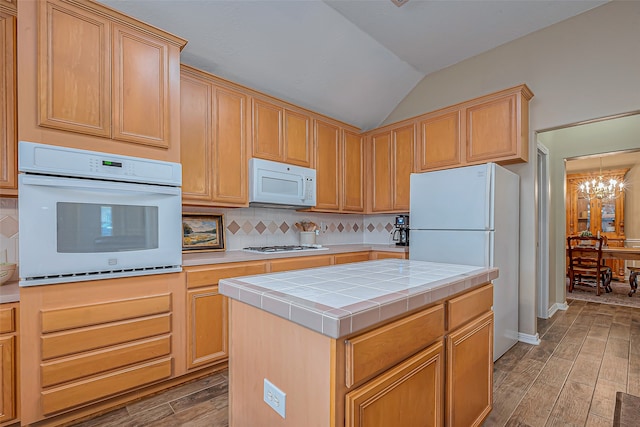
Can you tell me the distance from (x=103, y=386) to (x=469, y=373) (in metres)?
2.05

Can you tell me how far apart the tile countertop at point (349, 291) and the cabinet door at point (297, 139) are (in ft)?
6.09

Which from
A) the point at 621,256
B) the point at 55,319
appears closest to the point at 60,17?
the point at 55,319

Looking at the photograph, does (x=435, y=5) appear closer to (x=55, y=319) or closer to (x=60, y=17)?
(x=60, y=17)

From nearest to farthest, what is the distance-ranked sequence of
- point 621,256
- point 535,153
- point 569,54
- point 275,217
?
1. point 569,54
2. point 535,153
3. point 275,217
4. point 621,256

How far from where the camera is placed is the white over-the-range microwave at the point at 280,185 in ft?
9.27

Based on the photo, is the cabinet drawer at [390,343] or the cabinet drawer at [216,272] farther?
the cabinet drawer at [216,272]

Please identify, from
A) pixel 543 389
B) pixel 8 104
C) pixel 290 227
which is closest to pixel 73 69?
pixel 8 104

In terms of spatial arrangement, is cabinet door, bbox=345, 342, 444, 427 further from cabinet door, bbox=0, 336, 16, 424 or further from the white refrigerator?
cabinet door, bbox=0, 336, 16, 424

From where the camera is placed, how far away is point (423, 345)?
1147 millimetres

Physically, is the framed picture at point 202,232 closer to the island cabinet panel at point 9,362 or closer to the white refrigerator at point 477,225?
the island cabinet panel at point 9,362

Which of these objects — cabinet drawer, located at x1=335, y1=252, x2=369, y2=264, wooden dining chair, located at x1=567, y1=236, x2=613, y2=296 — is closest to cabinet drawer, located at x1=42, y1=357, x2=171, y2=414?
cabinet drawer, located at x1=335, y1=252, x2=369, y2=264

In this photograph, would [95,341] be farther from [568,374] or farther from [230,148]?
[568,374]

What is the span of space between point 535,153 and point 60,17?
3.85m

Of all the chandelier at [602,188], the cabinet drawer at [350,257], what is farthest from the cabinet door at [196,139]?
the chandelier at [602,188]
